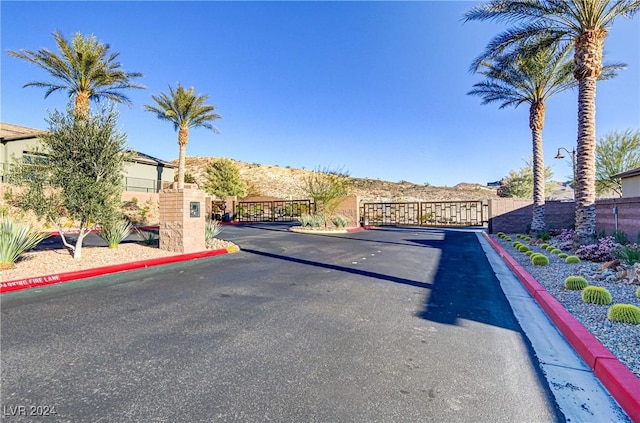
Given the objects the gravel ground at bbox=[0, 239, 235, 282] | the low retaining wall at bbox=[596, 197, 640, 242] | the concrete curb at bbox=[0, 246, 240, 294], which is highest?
the low retaining wall at bbox=[596, 197, 640, 242]

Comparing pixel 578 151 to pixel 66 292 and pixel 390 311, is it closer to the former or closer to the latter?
pixel 390 311

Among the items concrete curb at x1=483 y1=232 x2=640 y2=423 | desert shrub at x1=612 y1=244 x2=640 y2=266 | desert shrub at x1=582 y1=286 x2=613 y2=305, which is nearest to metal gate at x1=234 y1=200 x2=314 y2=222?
desert shrub at x1=612 y1=244 x2=640 y2=266

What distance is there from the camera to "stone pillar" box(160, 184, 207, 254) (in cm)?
953

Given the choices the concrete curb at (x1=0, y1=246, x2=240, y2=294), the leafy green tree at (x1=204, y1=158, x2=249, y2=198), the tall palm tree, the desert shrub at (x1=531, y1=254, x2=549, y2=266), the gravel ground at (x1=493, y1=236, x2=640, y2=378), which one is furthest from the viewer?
the leafy green tree at (x1=204, y1=158, x2=249, y2=198)

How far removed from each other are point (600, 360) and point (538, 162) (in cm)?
1550

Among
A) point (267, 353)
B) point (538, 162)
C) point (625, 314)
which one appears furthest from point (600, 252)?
point (267, 353)

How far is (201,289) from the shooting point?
19.4 feet

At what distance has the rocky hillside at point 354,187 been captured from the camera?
148ft

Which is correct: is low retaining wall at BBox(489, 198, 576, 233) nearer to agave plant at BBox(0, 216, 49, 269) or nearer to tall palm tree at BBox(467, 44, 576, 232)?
tall palm tree at BBox(467, 44, 576, 232)

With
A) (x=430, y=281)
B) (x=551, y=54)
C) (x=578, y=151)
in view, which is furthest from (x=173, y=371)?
(x=551, y=54)

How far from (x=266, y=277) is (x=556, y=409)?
530cm

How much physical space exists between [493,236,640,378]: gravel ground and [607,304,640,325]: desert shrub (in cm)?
6

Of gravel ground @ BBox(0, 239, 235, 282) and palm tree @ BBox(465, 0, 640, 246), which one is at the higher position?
palm tree @ BBox(465, 0, 640, 246)

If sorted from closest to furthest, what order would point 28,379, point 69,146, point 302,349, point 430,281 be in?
point 28,379 → point 302,349 → point 430,281 → point 69,146
